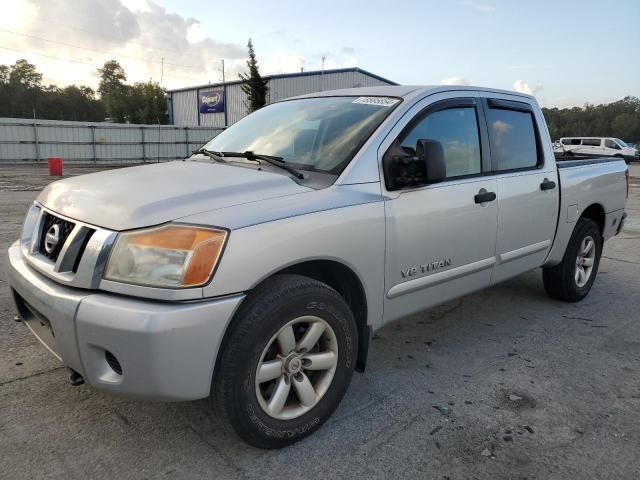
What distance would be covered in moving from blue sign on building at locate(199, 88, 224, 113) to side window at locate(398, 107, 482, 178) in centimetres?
4261

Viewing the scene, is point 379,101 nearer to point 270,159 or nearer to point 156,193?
point 270,159

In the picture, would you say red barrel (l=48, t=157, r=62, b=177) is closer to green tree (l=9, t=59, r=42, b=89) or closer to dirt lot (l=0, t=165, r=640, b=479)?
dirt lot (l=0, t=165, r=640, b=479)

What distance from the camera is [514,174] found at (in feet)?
12.1

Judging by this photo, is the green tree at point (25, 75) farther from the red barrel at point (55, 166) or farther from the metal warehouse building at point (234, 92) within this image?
the red barrel at point (55, 166)

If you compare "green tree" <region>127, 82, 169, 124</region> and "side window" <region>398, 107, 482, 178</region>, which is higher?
"green tree" <region>127, 82, 169, 124</region>

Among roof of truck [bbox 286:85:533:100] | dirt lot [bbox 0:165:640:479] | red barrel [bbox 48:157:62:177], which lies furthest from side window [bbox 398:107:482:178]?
red barrel [bbox 48:157:62:177]

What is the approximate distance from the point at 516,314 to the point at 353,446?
252cm

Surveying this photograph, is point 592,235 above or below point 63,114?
below

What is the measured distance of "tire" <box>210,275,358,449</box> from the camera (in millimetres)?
2156

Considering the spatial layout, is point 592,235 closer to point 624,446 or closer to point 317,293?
point 624,446

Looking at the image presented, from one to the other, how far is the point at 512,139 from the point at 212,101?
43.3 m

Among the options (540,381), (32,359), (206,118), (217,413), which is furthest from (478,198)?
(206,118)

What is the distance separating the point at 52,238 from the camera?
2.43m

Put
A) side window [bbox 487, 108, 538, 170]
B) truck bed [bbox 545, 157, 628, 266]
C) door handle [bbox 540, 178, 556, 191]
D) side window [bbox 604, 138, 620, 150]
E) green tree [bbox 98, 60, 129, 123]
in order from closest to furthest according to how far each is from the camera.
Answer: side window [bbox 487, 108, 538, 170] → door handle [bbox 540, 178, 556, 191] → truck bed [bbox 545, 157, 628, 266] → side window [bbox 604, 138, 620, 150] → green tree [bbox 98, 60, 129, 123]
